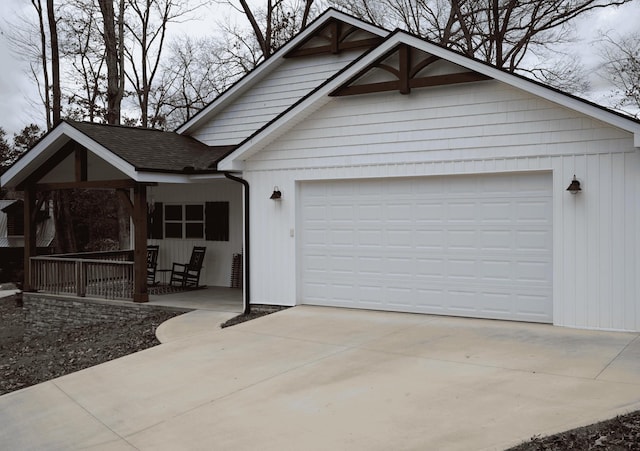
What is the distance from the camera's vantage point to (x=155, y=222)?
1639 cm

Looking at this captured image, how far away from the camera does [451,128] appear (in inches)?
387

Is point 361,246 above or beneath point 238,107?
beneath

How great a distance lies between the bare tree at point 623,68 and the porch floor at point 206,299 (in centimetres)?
1567

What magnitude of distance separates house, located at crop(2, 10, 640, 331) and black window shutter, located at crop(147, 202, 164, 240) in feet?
9.95

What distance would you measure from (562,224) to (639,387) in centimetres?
339

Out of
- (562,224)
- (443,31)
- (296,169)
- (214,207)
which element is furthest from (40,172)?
(443,31)

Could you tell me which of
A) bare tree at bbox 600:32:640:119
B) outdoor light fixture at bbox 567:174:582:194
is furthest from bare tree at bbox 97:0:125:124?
outdoor light fixture at bbox 567:174:582:194

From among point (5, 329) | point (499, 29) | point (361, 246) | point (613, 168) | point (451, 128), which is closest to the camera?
point (613, 168)

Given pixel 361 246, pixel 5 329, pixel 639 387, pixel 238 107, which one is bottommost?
pixel 5 329

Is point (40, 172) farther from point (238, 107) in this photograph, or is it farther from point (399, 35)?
point (399, 35)

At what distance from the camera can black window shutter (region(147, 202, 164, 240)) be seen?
642 inches

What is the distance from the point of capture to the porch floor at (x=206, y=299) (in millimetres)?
12148

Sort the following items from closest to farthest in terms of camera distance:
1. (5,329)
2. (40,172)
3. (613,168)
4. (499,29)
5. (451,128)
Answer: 1. (613,168)
2. (451,128)
3. (40,172)
4. (5,329)
5. (499,29)

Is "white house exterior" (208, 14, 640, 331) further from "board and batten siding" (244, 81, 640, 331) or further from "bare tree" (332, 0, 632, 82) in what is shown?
"bare tree" (332, 0, 632, 82)
